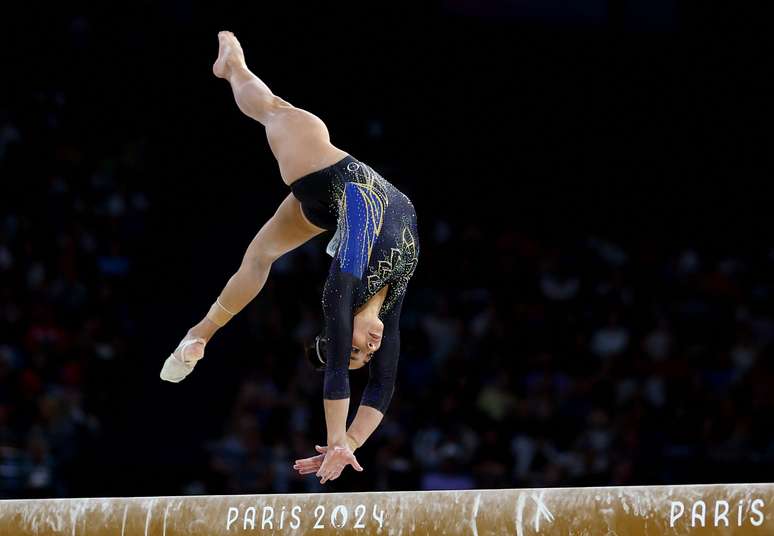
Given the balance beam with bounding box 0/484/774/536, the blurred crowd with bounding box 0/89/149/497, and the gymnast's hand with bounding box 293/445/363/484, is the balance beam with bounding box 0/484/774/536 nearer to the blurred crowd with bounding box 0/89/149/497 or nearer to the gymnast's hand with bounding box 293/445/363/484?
the gymnast's hand with bounding box 293/445/363/484

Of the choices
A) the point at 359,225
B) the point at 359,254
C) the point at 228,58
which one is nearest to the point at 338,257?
the point at 359,254

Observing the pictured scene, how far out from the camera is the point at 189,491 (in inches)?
382

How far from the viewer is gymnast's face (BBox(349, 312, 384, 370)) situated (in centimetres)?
554

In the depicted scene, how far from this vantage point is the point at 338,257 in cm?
550

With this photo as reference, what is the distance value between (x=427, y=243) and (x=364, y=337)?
6.25 m

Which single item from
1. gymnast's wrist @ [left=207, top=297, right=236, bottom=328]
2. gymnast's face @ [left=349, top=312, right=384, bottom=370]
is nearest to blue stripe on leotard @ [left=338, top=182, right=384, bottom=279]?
gymnast's face @ [left=349, top=312, right=384, bottom=370]

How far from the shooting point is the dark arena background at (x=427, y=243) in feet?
33.3

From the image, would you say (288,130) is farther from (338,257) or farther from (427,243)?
(427,243)

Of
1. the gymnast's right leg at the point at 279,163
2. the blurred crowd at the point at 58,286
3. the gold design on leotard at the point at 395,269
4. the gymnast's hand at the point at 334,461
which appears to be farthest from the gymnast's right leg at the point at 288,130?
the blurred crowd at the point at 58,286

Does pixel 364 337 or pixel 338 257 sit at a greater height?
pixel 338 257

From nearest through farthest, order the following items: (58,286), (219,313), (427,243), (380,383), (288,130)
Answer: (380,383) → (288,130) → (219,313) → (58,286) → (427,243)

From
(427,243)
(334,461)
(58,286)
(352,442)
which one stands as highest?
(427,243)

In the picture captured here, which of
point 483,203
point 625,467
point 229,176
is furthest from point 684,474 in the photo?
point 229,176

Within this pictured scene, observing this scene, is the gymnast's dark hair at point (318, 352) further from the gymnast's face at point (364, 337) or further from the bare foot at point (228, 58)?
the bare foot at point (228, 58)
